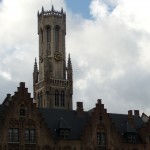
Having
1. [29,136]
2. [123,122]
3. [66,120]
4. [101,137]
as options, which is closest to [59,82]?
[123,122]

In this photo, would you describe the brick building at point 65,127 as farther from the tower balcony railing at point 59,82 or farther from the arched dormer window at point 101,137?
the tower balcony railing at point 59,82

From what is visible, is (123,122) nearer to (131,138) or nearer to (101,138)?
(131,138)

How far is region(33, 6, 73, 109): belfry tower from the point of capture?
146m

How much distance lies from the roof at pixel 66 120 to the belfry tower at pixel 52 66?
64.7 metres

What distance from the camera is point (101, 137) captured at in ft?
251

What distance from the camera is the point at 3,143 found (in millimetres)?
68750

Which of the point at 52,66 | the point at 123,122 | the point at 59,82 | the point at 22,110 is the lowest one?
the point at 123,122

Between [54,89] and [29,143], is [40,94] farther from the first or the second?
[29,143]

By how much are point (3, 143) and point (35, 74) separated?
3389 inches

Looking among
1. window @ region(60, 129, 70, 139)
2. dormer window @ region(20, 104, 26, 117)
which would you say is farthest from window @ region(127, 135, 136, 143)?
dormer window @ region(20, 104, 26, 117)

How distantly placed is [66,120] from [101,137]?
6.05 metres

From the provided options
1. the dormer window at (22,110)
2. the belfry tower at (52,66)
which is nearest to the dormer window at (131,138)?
the dormer window at (22,110)

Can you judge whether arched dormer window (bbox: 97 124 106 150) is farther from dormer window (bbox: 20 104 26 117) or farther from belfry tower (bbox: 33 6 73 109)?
belfry tower (bbox: 33 6 73 109)

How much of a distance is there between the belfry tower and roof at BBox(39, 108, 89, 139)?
212 ft
